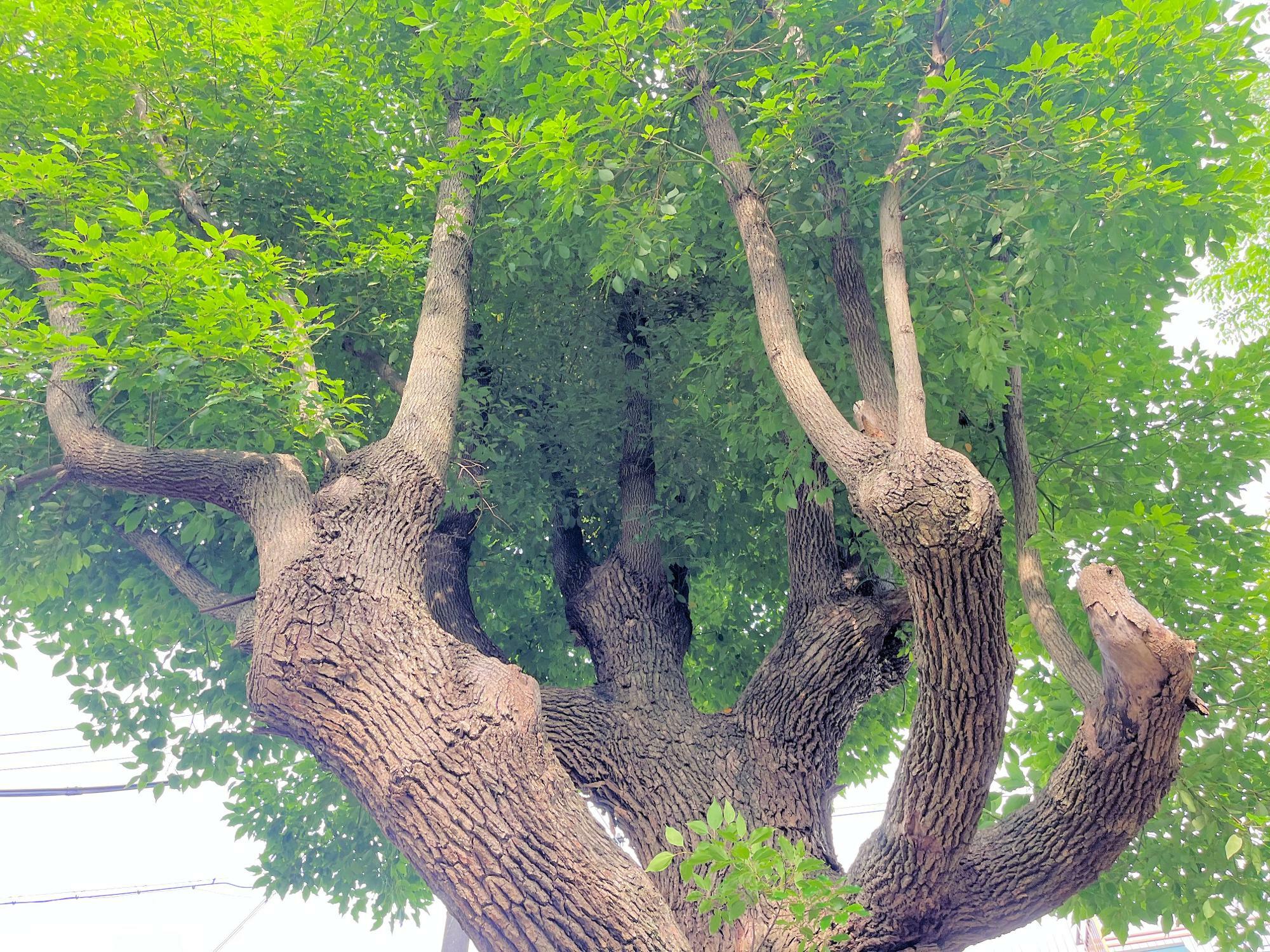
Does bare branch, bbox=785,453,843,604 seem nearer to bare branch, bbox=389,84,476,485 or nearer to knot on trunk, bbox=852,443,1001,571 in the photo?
knot on trunk, bbox=852,443,1001,571

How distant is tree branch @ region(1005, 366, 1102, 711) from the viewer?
11.0 ft

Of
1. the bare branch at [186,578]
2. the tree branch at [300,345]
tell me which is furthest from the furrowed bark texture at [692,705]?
the tree branch at [300,345]

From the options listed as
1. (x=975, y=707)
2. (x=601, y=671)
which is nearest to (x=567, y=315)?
(x=601, y=671)

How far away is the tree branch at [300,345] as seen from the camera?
391 centimetres

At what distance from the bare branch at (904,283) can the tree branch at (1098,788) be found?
2.70 ft

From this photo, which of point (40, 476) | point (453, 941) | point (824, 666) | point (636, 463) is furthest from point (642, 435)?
point (453, 941)

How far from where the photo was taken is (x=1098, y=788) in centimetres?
314

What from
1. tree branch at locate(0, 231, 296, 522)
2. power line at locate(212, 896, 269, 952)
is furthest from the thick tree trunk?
power line at locate(212, 896, 269, 952)

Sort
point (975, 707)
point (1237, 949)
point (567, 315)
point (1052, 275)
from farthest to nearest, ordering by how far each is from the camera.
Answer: point (567, 315), point (1237, 949), point (1052, 275), point (975, 707)

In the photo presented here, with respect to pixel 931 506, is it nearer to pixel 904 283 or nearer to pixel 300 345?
pixel 904 283

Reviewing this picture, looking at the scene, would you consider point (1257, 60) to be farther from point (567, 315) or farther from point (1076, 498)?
point (567, 315)

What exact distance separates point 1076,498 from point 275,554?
14.8 ft

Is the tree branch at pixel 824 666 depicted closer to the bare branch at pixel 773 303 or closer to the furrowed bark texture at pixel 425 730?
the bare branch at pixel 773 303

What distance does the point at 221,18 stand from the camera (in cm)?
534
